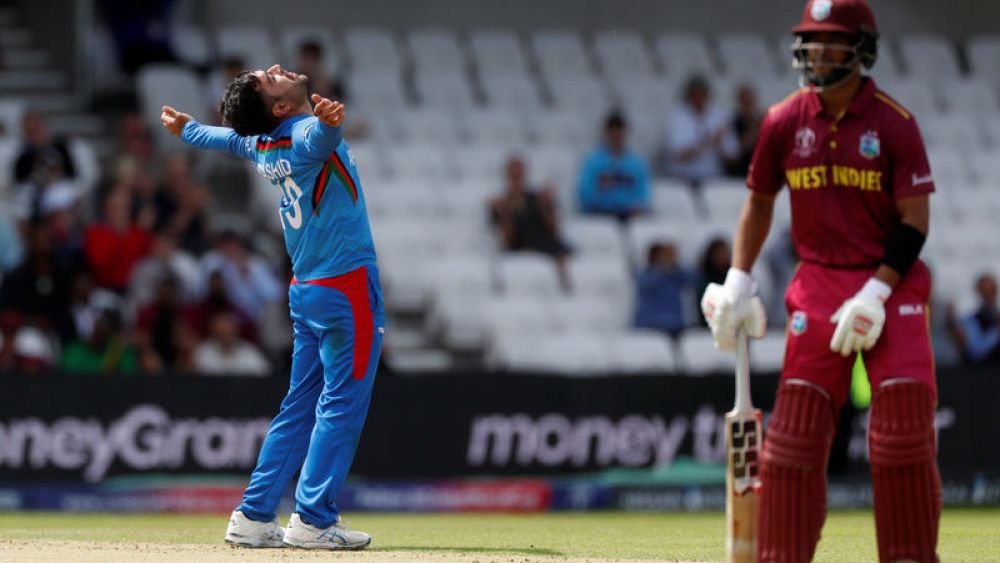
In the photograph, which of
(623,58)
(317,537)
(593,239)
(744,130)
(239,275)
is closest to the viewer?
(317,537)

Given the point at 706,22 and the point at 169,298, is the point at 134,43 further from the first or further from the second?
the point at 706,22

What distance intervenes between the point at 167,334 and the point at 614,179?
13.2 ft

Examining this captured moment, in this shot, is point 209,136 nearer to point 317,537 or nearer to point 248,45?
point 317,537

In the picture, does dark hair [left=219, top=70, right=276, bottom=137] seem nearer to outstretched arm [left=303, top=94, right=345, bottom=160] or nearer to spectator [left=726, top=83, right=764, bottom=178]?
outstretched arm [left=303, top=94, right=345, bottom=160]

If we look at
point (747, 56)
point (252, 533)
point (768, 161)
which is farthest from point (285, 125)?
point (747, 56)

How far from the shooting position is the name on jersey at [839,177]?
5.91m

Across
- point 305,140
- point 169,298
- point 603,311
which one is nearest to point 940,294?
point 603,311

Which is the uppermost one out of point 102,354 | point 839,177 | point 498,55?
point 498,55

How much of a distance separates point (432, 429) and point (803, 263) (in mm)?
6274

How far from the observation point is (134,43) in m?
15.5

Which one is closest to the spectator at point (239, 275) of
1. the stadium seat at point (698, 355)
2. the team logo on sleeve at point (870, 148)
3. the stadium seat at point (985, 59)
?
the stadium seat at point (698, 355)

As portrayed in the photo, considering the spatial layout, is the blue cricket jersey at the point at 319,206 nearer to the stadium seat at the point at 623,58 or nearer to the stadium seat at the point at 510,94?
the stadium seat at the point at 510,94

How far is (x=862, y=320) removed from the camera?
5738 mm

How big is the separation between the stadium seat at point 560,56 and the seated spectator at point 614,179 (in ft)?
6.26
